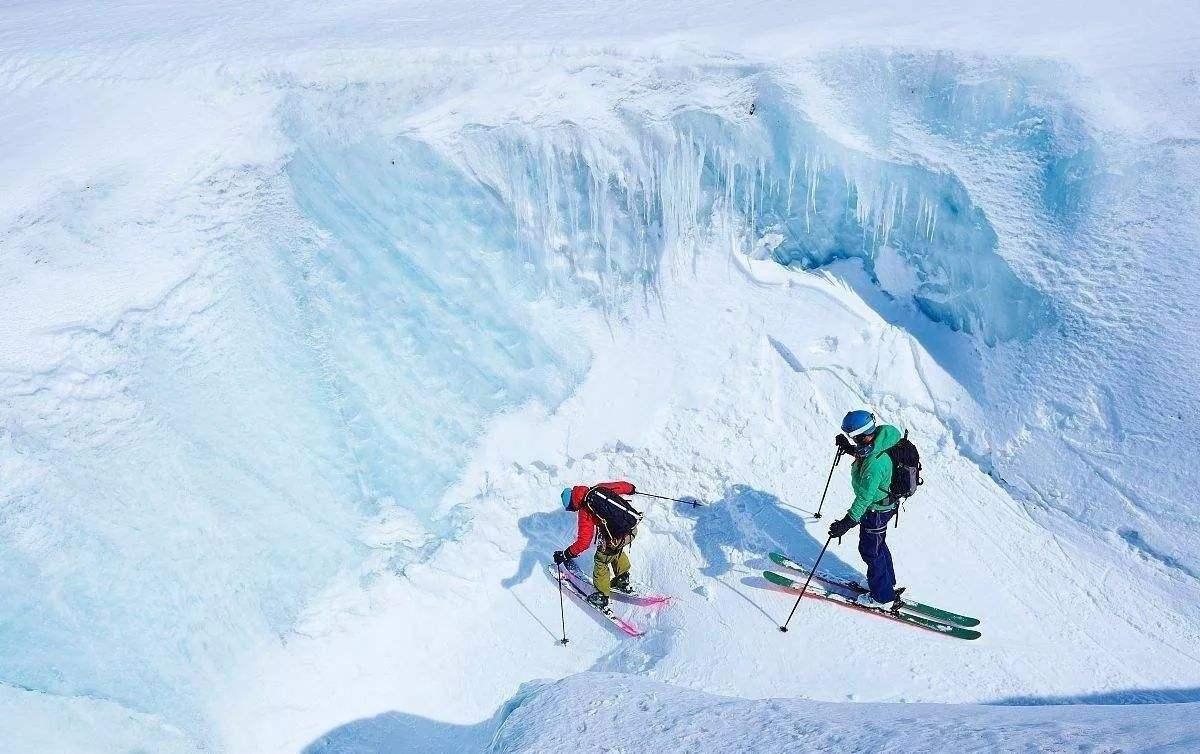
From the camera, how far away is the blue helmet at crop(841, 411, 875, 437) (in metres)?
6.82

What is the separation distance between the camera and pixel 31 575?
6871 millimetres

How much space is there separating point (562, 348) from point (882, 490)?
3616 millimetres

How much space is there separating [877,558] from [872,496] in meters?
0.73

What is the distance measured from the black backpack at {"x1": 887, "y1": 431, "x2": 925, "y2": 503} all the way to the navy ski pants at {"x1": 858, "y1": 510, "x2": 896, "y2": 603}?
0.28 metres

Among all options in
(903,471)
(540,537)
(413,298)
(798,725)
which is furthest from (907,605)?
(413,298)

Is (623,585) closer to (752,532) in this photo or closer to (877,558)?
(752,532)

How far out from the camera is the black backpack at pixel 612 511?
293 inches

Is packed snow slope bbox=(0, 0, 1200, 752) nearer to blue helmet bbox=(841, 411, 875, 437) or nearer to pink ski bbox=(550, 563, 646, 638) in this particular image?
pink ski bbox=(550, 563, 646, 638)

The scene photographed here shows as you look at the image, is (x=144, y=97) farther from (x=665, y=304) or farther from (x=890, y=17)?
(x=890, y=17)

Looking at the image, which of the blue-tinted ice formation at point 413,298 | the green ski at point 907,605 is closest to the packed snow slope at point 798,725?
the green ski at point 907,605

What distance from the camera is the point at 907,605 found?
24.0ft

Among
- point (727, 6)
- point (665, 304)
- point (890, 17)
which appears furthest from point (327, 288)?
point (890, 17)

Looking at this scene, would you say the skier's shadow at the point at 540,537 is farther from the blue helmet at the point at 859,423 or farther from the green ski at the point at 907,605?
the blue helmet at the point at 859,423

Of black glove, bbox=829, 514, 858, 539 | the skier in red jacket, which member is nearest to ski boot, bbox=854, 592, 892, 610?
black glove, bbox=829, 514, 858, 539
